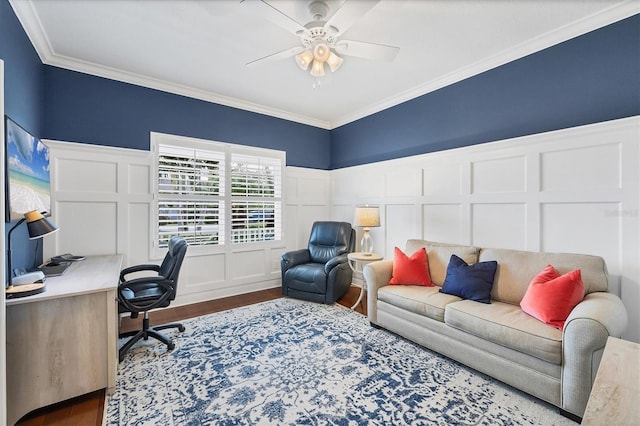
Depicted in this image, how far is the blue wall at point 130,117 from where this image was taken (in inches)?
120

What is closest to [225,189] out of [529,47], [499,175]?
[499,175]

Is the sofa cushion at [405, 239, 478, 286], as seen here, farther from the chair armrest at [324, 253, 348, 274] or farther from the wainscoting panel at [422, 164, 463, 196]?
the chair armrest at [324, 253, 348, 274]

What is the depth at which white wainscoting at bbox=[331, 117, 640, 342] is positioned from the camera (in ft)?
7.43

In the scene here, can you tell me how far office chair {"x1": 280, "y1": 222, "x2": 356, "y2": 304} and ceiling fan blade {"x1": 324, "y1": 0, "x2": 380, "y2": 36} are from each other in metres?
2.71

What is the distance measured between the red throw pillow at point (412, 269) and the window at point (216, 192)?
7.37 ft

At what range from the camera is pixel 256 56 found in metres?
2.97

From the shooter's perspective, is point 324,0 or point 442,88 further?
point 442,88

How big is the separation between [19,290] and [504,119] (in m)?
4.34

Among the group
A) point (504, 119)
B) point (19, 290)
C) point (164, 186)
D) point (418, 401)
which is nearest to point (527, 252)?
point (504, 119)

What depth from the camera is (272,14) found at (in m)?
1.83

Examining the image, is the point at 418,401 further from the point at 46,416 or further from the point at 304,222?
the point at 304,222

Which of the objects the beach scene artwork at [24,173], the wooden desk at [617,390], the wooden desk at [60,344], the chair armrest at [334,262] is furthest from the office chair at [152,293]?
the wooden desk at [617,390]

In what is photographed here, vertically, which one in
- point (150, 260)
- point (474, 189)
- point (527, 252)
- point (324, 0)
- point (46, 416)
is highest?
point (324, 0)

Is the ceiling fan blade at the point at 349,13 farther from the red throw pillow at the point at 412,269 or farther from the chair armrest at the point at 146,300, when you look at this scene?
the chair armrest at the point at 146,300
